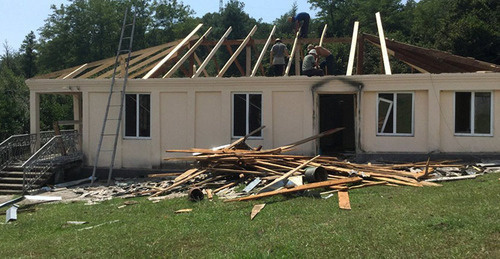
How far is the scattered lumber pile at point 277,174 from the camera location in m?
10.5

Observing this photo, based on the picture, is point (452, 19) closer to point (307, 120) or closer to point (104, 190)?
point (307, 120)

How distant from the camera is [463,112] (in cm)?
1374

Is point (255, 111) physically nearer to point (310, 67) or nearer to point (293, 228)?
point (310, 67)

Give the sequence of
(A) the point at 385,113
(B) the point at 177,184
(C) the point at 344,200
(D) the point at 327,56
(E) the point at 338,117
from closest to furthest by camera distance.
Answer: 1. (C) the point at 344,200
2. (B) the point at 177,184
3. (A) the point at 385,113
4. (D) the point at 327,56
5. (E) the point at 338,117

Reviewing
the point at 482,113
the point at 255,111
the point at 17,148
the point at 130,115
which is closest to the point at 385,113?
the point at 482,113

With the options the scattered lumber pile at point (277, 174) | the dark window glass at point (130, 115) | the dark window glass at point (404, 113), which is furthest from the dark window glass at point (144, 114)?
the dark window glass at point (404, 113)

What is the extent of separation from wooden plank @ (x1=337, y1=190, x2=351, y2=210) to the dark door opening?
331 inches

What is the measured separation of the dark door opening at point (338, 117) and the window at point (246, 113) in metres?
4.00

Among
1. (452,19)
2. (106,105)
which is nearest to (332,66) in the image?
→ (106,105)

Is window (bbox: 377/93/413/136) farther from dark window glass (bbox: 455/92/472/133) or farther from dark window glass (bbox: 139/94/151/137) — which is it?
dark window glass (bbox: 139/94/151/137)

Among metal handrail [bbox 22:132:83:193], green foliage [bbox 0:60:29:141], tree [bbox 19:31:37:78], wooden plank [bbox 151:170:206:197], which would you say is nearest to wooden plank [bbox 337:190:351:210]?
wooden plank [bbox 151:170:206:197]

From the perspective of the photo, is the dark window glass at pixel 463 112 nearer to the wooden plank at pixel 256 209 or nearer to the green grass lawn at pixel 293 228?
the green grass lawn at pixel 293 228

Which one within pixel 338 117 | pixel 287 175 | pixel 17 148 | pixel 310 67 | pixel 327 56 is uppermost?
pixel 327 56

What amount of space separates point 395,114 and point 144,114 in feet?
28.7
